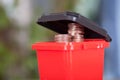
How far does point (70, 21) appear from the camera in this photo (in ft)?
2.04

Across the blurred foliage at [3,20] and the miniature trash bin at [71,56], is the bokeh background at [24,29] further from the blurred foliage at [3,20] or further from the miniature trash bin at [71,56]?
the miniature trash bin at [71,56]

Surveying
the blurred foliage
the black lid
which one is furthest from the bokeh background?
the black lid

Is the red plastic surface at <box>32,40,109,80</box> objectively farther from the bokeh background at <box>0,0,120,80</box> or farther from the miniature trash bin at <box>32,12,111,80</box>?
the bokeh background at <box>0,0,120,80</box>

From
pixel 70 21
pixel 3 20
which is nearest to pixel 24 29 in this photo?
pixel 3 20

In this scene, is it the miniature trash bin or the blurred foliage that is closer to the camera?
the miniature trash bin

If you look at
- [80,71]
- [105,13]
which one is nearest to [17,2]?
[105,13]

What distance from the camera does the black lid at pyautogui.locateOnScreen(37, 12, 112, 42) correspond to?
1.94 feet

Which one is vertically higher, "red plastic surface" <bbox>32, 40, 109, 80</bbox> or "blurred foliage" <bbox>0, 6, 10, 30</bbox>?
"blurred foliage" <bbox>0, 6, 10, 30</bbox>

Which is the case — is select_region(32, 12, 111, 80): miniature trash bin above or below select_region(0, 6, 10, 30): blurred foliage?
below

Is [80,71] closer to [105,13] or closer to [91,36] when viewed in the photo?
[91,36]

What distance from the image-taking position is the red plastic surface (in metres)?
0.58

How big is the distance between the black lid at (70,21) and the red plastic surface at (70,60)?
40 millimetres

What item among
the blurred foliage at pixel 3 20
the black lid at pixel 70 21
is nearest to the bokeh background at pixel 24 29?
Answer: the blurred foliage at pixel 3 20

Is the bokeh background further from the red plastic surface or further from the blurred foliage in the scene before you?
the red plastic surface
